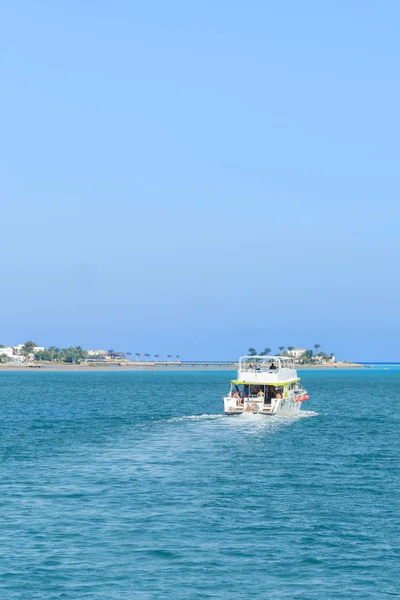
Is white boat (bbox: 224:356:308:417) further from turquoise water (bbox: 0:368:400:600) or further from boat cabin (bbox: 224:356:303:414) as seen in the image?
turquoise water (bbox: 0:368:400:600)

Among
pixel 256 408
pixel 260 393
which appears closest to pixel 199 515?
pixel 256 408

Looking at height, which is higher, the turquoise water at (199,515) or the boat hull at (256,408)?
the boat hull at (256,408)

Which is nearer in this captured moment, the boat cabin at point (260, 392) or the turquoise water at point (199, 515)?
the turquoise water at point (199, 515)

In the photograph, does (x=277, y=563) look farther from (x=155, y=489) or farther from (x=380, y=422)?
(x=380, y=422)

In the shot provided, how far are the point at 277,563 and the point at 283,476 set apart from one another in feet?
63.8

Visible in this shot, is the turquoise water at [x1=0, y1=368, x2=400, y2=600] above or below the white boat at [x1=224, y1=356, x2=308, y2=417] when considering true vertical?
below

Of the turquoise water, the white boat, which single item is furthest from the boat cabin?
the turquoise water

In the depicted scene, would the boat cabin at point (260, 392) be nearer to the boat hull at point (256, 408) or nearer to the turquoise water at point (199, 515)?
the boat hull at point (256, 408)

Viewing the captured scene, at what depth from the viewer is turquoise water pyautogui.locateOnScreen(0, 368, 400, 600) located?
94.6ft

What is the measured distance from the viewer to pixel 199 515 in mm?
38781

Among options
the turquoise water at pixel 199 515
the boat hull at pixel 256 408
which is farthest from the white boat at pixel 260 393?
the turquoise water at pixel 199 515

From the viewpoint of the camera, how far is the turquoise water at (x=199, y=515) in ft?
94.6

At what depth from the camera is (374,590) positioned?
2823 centimetres

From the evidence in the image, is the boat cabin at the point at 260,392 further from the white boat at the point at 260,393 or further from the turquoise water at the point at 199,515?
the turquoise water at the point at 199,515
